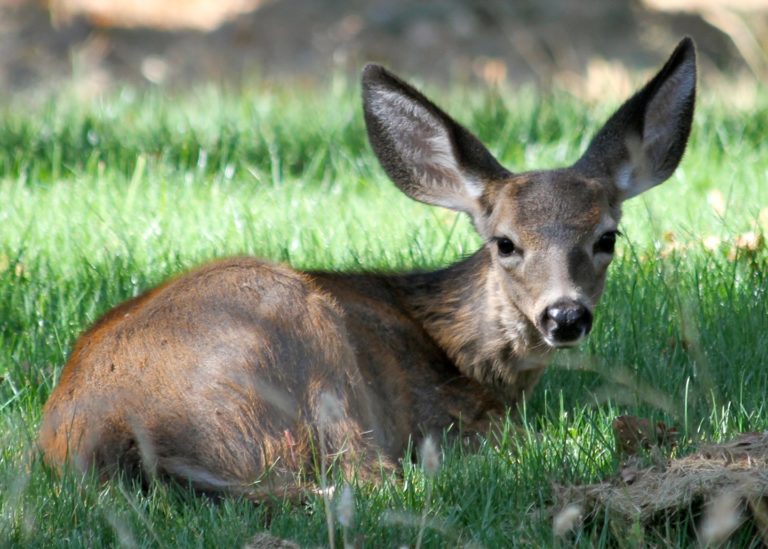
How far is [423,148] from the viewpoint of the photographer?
5473mm

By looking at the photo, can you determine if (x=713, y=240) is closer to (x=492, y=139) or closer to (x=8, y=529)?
(x=492, y=139)

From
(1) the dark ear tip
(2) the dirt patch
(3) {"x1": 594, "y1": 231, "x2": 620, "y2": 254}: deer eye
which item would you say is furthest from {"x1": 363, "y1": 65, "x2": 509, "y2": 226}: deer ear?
(2) the dirt patch

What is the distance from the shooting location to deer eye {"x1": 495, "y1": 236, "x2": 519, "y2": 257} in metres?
4.95

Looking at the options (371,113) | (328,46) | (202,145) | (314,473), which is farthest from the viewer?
(328,46)

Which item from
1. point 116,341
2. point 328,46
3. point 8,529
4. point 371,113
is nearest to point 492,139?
point 371,113

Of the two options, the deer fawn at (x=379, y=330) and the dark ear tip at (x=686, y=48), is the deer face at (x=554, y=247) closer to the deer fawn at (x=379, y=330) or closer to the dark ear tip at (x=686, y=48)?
the deer fawn at (x=379, y=330)

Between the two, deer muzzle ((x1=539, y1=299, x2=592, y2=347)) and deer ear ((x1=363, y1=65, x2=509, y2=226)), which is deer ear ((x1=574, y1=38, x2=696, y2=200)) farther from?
deer muzzle ((x1=539, y1=299, x2=592, y2=347))

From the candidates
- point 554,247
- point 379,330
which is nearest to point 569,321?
point 554,247

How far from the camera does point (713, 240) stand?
6.41 metres

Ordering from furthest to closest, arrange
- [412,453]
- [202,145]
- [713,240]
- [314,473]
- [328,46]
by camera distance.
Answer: [328,46], [202,145], [713,240], [412,453], [314,473]

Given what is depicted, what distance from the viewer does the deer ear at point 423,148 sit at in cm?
526

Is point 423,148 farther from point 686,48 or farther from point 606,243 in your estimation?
point 686,48

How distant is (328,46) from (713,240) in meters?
10.0

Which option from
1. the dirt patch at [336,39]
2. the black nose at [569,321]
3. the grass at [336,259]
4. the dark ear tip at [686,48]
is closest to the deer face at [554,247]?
the black nose at [569,321]
